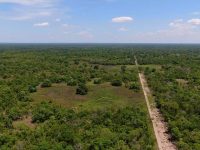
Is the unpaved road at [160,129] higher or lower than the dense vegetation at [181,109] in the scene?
lower

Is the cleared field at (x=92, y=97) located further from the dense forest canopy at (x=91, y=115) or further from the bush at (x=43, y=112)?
the bush at (x=43, y=112)

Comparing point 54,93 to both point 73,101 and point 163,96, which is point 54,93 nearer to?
point 73,101

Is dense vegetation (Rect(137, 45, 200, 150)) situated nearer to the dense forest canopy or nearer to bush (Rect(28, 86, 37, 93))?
the dense forest canopy

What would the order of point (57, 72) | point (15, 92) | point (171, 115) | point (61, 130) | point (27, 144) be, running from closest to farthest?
point (27, 144)
point (61, 130)
point (171, 115)
point (15, 92)
point (57, 72)

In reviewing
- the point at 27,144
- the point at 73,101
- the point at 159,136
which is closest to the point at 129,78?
the point at 73,101

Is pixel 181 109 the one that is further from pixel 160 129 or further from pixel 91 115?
pixel 91 115

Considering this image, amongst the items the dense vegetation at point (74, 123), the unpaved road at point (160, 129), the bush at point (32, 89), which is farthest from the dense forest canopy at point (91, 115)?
the unpaved road at point (160, 129)

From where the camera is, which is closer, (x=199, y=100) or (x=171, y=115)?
(x=171, y=115)

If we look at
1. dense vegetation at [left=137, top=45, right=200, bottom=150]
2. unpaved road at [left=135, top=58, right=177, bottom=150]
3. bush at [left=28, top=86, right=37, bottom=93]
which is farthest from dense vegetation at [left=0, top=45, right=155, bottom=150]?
dense vegetation at [left=137, top=45, right=200, bottom=150]

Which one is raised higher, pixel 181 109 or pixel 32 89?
pixel 32 89

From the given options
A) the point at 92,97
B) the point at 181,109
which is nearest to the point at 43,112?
the point at 92,97

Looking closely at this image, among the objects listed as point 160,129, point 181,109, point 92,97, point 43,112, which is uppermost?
point 43,112
